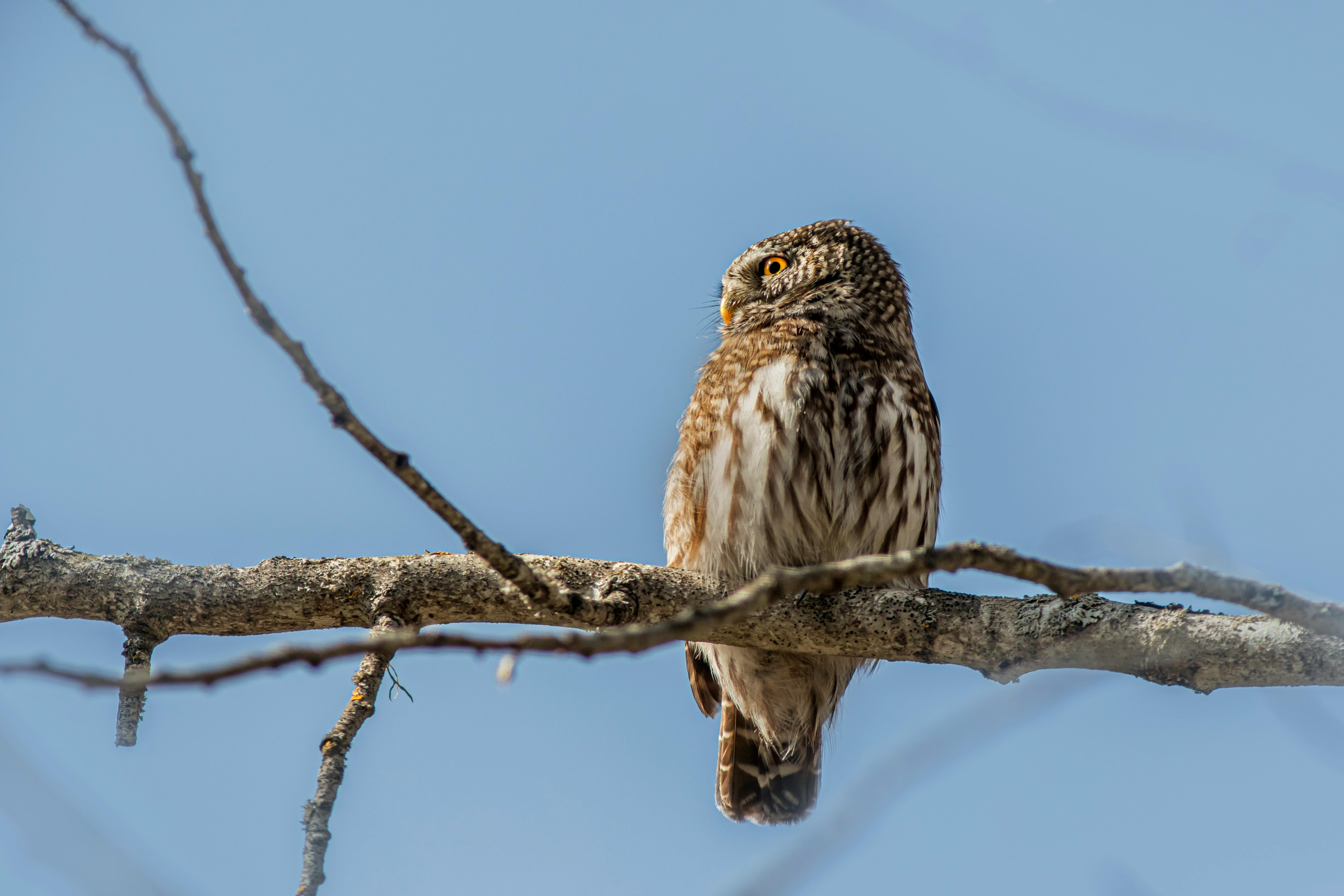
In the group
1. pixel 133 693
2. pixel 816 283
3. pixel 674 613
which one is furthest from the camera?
pixel 816 283

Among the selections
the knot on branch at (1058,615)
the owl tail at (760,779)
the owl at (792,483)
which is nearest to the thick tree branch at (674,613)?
the knot on branch at (1058,615)

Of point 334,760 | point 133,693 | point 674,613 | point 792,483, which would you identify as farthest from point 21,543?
point 792,483

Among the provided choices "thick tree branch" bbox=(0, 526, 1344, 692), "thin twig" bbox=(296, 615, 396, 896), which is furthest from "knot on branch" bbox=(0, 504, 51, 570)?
"thin twig" bbox=(296, 615, 396, 896)

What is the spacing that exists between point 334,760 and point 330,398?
A: 0.99m

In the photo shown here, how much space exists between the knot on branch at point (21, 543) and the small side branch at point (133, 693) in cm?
37

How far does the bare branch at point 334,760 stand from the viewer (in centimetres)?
213

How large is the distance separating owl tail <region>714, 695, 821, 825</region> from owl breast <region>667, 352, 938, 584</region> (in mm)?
1006

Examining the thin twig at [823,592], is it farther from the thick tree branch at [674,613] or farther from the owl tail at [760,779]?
the owl tail at [760,779]

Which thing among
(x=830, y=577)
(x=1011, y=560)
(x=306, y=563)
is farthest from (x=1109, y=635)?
(x=306, y=563)

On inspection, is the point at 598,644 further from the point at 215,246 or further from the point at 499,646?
the point at 215,246

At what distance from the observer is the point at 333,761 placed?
2512 millimetres

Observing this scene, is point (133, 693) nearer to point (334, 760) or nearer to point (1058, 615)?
point (334, 760)

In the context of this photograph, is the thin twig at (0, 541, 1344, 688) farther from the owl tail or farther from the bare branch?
the owl tail

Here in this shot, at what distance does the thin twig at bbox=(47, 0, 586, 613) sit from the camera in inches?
67.1
